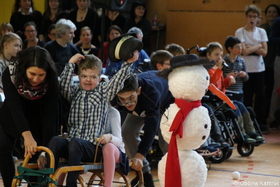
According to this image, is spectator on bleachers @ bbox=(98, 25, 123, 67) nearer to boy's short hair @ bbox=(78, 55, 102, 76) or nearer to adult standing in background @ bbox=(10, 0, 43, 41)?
adult standing in background @ bbox=(10, 0, 43, 41)

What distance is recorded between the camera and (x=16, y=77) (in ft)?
11.4

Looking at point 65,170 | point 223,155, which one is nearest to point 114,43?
point 65,170

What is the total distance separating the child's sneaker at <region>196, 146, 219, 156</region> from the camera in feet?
17.4

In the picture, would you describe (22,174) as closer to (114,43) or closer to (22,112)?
(22,112)

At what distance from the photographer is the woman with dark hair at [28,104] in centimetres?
346

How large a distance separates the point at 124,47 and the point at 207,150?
212 centimetres

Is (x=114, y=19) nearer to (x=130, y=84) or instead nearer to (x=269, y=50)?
(x=269, y=50)

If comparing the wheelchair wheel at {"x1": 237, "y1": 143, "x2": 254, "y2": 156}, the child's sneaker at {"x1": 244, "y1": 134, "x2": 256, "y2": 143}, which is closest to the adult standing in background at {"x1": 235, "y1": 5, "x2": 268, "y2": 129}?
the wheelchair wheel at {"x1": 237, "y1": 143, "x2": 254, "y2": 156}

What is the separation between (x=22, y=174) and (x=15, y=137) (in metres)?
0.40

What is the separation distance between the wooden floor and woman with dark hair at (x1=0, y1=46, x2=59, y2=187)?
126 cm

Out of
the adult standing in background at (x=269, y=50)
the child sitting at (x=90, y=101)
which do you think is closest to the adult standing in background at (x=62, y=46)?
the child sitting at (x=90, y=101)

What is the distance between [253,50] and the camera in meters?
7.43

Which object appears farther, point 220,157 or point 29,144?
point 220,157

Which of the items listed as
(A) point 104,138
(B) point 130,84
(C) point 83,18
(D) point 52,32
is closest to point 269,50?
(C) point 83,18
